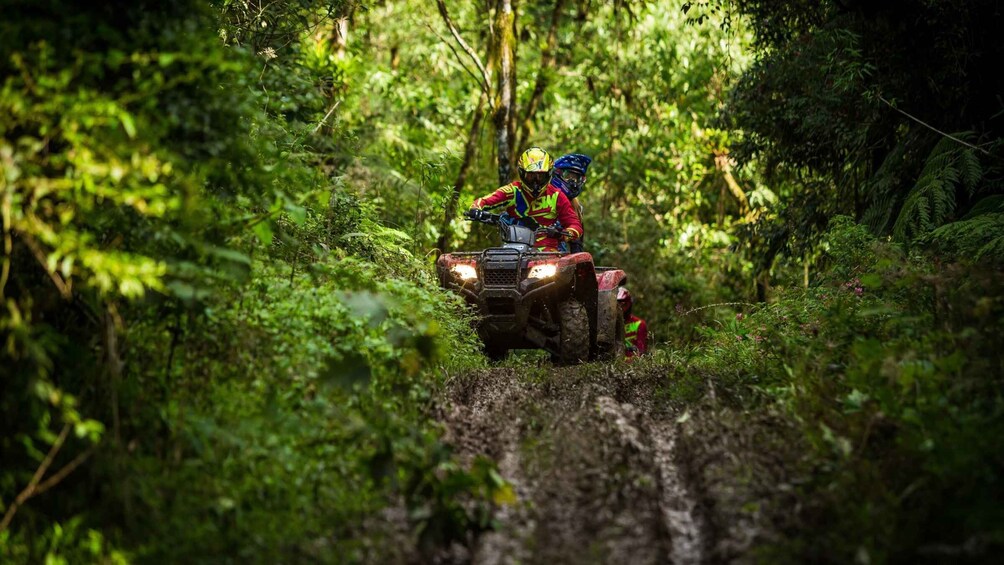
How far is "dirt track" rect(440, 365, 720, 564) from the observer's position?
4617mm

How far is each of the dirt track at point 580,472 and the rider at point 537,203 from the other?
11.9 feet

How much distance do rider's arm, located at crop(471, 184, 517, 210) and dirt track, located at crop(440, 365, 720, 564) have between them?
145 inches

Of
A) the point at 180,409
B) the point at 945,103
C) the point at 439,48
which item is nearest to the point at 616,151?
the point at 439,48

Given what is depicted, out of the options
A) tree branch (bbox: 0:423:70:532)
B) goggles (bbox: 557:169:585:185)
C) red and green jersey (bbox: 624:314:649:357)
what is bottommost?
red and green jersey (bbox: 624:314:649:357)

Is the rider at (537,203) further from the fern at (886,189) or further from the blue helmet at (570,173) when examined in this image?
the fern at (886,189)

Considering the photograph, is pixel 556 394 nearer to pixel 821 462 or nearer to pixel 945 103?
pixel 821 462

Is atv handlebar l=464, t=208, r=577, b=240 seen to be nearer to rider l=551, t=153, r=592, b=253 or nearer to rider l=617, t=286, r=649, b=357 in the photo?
rider l=551, t=153, r=592, b=253

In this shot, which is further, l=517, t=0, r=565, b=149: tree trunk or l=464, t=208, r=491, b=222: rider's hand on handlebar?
l=517, t=0, r=565, b=149: tree trunk

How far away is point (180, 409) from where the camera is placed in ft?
16.9

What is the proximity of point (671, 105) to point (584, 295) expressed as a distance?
37.4 feet

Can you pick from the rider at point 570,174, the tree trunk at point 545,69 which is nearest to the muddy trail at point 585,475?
the rider at point 570,174

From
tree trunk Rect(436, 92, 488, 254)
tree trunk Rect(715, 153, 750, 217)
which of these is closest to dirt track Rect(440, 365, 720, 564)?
tree trunk Rect(436, 92, 488, 254)

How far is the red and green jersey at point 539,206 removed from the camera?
Result: 11.5 m

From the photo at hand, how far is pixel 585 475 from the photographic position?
5.40 m
